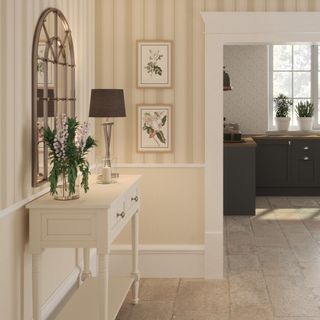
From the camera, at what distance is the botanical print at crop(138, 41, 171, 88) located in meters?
5.33

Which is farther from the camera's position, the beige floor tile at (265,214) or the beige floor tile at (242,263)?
the beige floor tile at (265,214)

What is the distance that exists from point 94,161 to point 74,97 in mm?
945

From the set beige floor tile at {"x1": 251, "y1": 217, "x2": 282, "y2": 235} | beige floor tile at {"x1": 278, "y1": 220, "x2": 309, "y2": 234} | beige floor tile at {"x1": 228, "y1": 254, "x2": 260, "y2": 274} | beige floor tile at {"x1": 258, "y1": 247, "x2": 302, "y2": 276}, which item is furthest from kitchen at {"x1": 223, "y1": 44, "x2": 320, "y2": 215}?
beige floor tile at {"x1": 228, "y1": 254, "x2": 260, "y2": 274}

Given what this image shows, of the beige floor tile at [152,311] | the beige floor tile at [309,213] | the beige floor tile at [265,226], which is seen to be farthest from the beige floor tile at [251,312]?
the beige floor tile at [309,213]

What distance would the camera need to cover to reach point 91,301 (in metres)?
4.06

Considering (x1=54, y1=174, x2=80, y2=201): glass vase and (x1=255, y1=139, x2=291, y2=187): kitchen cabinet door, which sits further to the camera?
(x1=255, y1=139, x2=291, y2=187): kitchen cabinet door

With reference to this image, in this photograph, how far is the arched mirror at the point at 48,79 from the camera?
364 centimetres

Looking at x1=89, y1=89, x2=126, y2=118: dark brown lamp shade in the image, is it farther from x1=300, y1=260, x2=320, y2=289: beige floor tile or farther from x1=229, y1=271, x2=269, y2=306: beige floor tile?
x1=300, y1=260, x2=320, y2=289: beige floor tile

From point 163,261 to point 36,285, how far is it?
2.11 metres

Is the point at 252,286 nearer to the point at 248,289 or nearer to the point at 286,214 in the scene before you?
the point at 248,289

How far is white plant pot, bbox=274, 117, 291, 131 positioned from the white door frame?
499cm

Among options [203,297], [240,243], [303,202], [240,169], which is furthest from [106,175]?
[303,202]

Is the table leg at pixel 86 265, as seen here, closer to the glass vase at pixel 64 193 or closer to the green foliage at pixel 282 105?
the glass vase at pixel 64 193

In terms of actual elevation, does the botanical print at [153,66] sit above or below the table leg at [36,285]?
above
